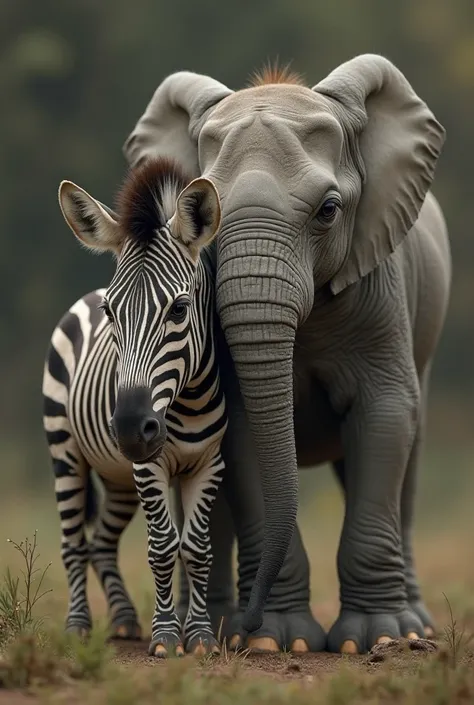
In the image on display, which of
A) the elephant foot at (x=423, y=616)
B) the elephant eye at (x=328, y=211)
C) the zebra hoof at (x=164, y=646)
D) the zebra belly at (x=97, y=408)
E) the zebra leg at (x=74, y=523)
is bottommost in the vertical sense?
the zebra hoof at (x=164, y=646)

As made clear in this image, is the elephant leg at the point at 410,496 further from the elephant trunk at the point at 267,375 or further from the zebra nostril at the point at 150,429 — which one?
the zebra nostril at the point at 150,429

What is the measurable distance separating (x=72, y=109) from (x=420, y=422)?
19437 millimetres

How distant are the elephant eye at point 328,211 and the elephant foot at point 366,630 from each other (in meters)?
1.97

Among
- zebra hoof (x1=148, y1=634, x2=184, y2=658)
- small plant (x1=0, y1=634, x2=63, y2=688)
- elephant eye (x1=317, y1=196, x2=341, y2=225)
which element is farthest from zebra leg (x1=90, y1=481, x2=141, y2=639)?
small plant (x1=0, y1=634, x2=63, y2=688)

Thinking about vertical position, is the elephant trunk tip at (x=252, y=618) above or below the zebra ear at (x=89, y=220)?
below

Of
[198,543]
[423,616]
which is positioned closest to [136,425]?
[198,543]

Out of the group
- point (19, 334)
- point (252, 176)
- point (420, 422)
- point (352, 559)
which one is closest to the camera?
point (252, 176)

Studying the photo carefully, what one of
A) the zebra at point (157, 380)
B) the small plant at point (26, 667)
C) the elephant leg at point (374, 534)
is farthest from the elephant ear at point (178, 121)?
the small plant at point (26, 667)

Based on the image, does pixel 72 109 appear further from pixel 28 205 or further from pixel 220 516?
pixel 220 516

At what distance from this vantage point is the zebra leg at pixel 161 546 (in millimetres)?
6688

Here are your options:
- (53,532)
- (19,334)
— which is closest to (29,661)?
(53,532)

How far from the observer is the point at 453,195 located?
87.8 ft

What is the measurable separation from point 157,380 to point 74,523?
1.79 metres

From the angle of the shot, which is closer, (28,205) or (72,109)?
(28,205)
